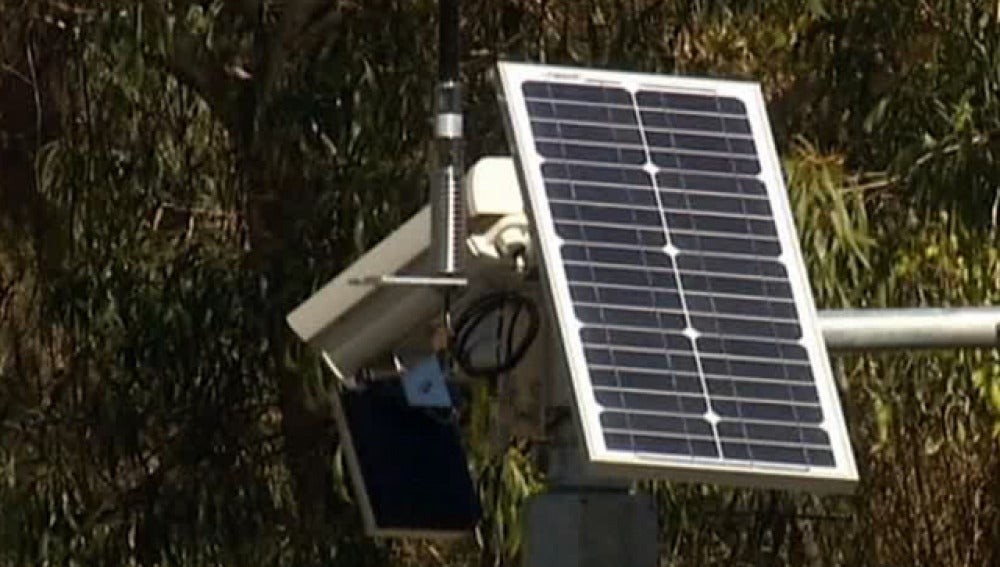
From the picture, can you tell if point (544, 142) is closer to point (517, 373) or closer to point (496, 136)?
point (517, 373)

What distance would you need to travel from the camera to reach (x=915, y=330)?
668 centimetres

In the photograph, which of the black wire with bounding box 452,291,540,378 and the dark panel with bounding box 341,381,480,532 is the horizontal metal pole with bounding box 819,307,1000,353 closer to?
the black wire with bounding box 452,291,540,378

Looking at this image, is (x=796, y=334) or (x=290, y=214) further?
(x=290, y=214)

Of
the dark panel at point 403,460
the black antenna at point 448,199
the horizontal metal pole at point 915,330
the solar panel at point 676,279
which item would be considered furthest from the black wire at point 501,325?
the dark panel at point 403,460

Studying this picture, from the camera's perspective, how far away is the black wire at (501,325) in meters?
6.88

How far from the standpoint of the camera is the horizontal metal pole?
6.68m

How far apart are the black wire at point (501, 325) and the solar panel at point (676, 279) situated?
0.24 meters

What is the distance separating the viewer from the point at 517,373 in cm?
693

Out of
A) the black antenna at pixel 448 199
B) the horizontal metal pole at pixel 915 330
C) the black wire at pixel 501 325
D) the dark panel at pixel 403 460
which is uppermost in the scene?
the black antenna at pixel 448 199

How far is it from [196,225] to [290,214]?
58 centimetres

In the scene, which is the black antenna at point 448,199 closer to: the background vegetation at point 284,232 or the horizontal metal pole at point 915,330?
the horizontal metal pole at point 915,330

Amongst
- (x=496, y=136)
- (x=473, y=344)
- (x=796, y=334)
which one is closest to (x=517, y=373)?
(x=473, y=344)

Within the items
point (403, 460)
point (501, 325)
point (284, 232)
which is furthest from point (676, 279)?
point (284, 232)

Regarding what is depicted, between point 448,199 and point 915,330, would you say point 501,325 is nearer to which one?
point 448,199
